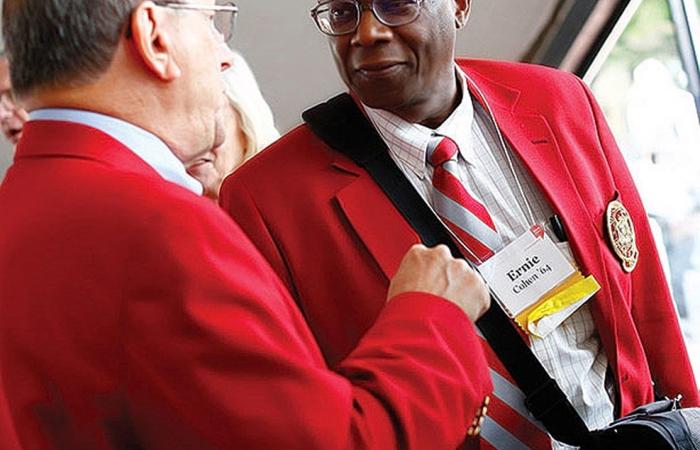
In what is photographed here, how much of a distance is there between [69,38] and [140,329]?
1.02 ft

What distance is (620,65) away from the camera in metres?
3.90

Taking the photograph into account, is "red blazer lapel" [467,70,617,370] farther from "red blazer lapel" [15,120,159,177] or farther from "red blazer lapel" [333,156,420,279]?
"red blazer lapel" [15,120,159,177]

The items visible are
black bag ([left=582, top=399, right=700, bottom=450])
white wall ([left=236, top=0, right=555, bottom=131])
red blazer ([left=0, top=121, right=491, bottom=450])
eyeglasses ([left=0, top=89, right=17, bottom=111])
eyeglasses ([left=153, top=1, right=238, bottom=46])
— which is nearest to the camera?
red blazer ([left=0, top=121, right=491, bottom=450])

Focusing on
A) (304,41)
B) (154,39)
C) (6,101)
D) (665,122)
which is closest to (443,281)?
(154,39)

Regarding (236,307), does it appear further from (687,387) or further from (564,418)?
(687,387)

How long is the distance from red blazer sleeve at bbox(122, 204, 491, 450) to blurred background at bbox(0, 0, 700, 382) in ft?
8.04

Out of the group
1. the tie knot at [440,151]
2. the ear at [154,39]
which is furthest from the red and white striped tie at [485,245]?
the ear at [154,39]

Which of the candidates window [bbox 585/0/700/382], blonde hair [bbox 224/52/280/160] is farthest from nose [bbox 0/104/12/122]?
window [bbox 585/0/700/382]

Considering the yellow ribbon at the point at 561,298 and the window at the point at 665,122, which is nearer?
the yellow ribbon at the point at 561,298

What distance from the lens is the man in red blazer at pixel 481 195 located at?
189cm

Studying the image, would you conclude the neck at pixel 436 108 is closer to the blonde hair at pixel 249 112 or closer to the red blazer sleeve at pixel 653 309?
the red blazer sleeve at pixel 653 309

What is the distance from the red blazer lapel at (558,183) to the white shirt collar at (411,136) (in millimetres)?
81

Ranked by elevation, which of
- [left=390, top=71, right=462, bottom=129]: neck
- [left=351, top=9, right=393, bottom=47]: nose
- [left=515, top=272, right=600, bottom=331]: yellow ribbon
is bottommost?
[left=515, top=272, right=600, bottom=331]: yellow ribbon

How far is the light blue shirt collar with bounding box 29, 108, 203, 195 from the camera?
1325 millimetres
